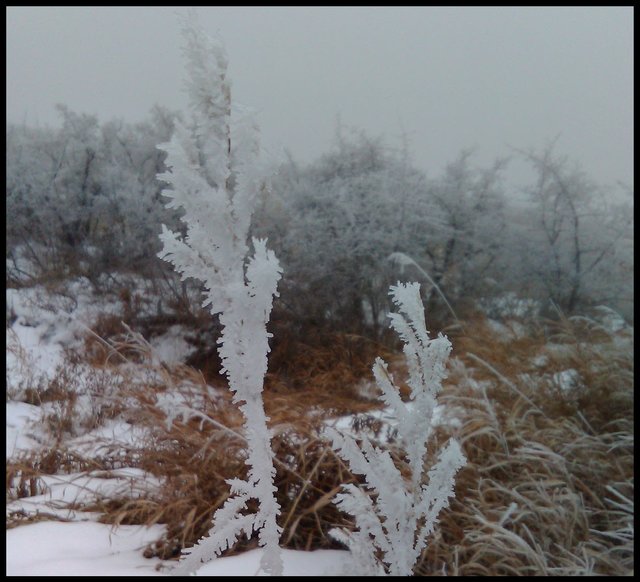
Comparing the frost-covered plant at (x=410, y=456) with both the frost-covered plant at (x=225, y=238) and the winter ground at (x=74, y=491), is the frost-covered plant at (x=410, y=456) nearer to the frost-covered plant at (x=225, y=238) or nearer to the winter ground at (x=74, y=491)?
the frost-covered plant at (x=225, y=238)

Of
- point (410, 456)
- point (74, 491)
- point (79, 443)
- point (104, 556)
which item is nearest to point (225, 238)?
point (410, 456)

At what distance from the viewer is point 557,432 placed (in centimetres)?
138

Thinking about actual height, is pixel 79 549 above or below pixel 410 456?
below

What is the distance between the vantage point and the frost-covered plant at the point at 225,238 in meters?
0.35

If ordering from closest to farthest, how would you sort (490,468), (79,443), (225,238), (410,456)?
(225,238) < (410,456) < (490,468) < (79,443)

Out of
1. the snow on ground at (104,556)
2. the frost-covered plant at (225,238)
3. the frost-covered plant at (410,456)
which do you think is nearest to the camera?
the frost-covered plant at (225,238)

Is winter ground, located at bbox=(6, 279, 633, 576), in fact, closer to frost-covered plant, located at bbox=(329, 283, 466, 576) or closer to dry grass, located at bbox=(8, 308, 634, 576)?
dry grass, located at bbox=(8, 308, 634, 576)

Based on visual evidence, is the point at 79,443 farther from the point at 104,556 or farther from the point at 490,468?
the point at 490,468

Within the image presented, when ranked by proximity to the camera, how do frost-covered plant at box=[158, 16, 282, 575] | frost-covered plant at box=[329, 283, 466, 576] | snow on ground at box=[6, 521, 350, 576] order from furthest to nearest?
1. snow on ground at box=[6, 521, 350, 576]
2. frost-covered plant at box=[329, 283, 466, 576]
3. frost-covered plant at box=[158, 16, 282, 575]

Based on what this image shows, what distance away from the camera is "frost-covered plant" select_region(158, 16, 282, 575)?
35cm

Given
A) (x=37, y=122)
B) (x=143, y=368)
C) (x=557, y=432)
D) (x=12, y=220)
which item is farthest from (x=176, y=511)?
(x=37, y=122)

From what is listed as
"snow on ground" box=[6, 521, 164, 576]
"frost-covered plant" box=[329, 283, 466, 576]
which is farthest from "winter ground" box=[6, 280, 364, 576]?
"frost-covered plant" box=[329, 283, 466, 576]

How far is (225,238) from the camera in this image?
37 cm

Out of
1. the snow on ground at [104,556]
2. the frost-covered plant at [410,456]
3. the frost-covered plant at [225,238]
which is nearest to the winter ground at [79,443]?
the snow on ground at [104,556]
